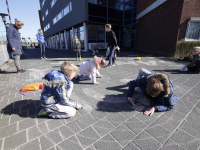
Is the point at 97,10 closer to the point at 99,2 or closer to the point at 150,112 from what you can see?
the point at 99,2

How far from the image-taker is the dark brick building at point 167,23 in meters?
8.17

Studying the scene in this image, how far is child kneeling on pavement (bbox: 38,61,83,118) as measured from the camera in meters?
1.66

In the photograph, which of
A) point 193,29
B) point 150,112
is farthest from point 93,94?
point 193,29

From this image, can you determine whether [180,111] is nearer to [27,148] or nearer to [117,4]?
[27,148]

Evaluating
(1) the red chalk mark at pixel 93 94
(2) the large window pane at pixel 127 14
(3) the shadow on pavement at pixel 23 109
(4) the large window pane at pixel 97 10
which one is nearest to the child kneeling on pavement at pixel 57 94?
(3) the shadow on pavement at pixel 23 109

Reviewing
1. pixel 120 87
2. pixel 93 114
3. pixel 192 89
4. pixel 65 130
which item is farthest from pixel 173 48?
pixel 65 130

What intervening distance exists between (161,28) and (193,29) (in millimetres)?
2334

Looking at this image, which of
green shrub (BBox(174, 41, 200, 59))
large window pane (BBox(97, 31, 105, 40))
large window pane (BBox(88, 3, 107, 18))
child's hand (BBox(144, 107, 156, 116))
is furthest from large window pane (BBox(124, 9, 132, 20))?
child's hand (BBox(144, 107, 156, 116))

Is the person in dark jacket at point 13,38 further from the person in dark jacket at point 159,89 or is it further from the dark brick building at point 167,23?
the dark brick building at point 167,23

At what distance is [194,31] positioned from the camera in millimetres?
8703

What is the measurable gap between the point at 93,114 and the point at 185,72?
4.51 m

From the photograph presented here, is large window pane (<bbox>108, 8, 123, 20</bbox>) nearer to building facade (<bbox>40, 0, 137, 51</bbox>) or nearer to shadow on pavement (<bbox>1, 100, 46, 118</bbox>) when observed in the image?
building facade (<bbox>40, 0, 137, 51</bbox>)

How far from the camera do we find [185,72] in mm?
4551

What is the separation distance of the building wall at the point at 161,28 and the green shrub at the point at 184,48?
69cm
